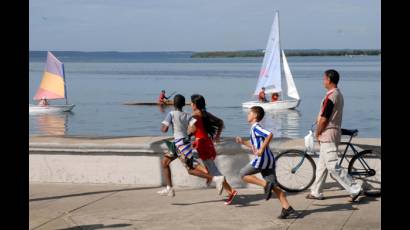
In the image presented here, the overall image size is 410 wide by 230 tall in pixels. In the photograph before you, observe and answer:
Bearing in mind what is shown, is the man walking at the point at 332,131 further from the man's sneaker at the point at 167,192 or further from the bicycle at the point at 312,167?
the man's sneaker at the point at 167,192

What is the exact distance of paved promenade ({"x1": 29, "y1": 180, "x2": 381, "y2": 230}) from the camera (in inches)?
285

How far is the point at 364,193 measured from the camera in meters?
8.46

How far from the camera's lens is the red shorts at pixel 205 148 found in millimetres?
8430

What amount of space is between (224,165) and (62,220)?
251 cm

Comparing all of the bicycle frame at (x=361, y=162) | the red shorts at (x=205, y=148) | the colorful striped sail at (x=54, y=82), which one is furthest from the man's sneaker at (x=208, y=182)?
the colorful striped sail at (x=54, y=82)

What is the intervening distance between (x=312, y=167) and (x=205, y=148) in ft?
4.63

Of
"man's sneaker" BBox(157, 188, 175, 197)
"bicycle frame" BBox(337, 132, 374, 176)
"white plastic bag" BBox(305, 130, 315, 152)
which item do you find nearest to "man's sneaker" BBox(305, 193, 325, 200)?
"bicycle frame" BBox(337, 132, 374, 176)

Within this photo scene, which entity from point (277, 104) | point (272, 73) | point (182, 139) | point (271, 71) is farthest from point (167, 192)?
point (277, 104)

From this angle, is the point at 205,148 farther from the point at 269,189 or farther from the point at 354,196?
the point at 354,196

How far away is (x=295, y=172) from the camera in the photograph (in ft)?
28.8
